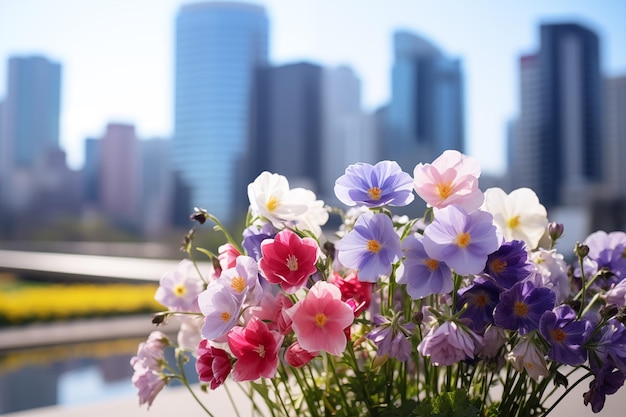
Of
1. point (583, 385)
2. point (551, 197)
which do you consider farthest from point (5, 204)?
point (583, 385)

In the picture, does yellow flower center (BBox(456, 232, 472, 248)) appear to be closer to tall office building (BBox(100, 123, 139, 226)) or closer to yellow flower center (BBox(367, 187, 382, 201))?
yellow flower center (BBox(367, 187, 382, 201))

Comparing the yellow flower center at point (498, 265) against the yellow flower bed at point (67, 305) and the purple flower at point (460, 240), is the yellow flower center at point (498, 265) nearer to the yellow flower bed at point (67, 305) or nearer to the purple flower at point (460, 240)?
the purple flower at point (460, 240)

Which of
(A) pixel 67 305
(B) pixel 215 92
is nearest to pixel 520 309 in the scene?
(A) pixel 67 305

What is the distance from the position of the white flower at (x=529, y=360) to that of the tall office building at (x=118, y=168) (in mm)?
37696

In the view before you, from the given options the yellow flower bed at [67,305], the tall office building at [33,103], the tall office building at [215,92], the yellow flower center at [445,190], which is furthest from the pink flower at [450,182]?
the tall office building at [33,103]

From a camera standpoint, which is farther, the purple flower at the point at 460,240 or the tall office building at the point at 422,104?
the tall office building at the point at 422,104

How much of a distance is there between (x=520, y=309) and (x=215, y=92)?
40.3m

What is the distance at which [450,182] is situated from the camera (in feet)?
1.60

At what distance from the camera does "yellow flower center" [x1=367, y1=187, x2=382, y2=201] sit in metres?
0.50

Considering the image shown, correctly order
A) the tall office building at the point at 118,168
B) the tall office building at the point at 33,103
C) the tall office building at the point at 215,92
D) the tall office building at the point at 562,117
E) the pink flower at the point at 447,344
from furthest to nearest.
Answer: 1. the tall office building at the point at 562,117
2. the tall office building at the point at 215,92
3. the tall office building at the point at 118,168
4. the tall office building at the point at 33,103
5. the pink flower at the point at 447,344

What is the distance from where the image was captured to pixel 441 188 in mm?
490

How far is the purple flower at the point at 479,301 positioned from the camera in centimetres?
47

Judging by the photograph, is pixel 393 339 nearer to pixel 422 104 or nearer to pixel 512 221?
pixel 512 221

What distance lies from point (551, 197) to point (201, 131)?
67.8 ft
